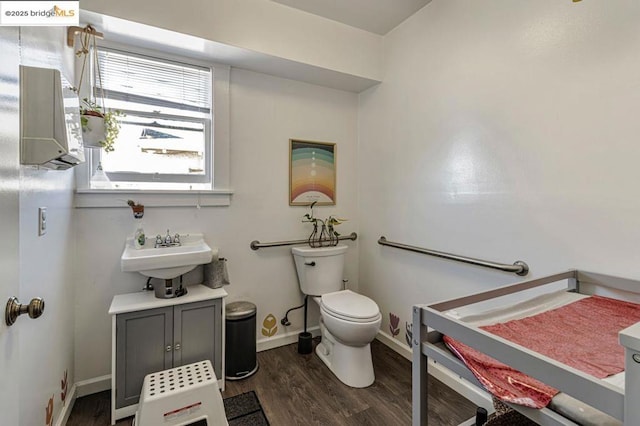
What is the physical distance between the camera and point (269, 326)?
2.42 meters

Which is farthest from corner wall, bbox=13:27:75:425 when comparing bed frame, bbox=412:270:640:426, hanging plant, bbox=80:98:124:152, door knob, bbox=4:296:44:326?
bed frame, bbox=412:270:640:426

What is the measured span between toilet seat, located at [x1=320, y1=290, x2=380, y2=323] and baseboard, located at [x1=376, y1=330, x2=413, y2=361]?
0.54 metres

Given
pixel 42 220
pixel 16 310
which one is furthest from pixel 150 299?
pixel 16 310

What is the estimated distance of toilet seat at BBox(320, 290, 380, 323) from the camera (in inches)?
74.1

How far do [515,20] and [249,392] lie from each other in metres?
2.59

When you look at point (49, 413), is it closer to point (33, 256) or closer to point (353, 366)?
point (33, 256)

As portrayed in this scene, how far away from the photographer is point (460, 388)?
6.06 feet

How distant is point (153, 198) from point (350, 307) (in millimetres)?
1500

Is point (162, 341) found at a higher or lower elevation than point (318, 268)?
lower

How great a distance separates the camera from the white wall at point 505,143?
4.06 feet

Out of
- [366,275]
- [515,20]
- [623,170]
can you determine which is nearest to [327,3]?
[515,20]

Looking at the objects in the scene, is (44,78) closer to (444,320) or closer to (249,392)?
(444,320)

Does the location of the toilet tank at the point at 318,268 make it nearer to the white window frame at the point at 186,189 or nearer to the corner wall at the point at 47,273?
the white window frame at the point at 186,189

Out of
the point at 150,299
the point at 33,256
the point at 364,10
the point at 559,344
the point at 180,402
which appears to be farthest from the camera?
the point at 364,10
